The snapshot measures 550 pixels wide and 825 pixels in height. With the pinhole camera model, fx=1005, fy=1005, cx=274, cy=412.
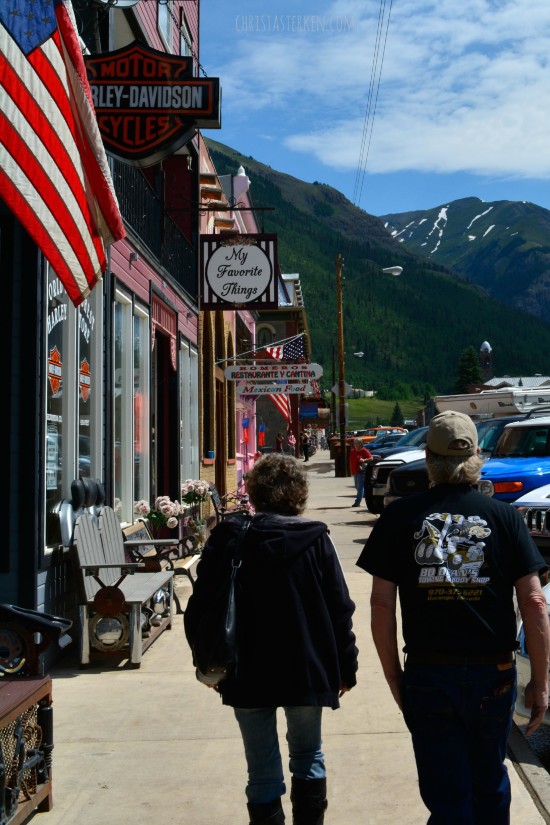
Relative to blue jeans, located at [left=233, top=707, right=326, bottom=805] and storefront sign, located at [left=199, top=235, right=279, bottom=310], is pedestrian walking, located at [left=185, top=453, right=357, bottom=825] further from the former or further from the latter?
storefront sign, located at [left=199, top=235, right=279, bottom=310]

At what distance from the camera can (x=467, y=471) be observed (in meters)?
3.43

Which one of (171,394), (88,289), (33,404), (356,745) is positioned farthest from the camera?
(171,394)

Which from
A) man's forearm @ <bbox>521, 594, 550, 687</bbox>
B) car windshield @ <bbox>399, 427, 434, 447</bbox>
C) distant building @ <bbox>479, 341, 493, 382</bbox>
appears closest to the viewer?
man's forearm @ <bbox>521, 594, 550, 687</bbox>

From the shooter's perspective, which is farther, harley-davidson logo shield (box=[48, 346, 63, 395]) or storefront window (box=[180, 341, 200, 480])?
storefront window (box=[180, 341, 200, 480])

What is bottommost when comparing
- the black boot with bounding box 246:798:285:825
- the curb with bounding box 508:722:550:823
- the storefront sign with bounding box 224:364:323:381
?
the curb with bounding box 508:722:550:823

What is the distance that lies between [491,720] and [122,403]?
780 centimetres

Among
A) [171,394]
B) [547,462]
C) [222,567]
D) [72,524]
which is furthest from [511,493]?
[222,567]

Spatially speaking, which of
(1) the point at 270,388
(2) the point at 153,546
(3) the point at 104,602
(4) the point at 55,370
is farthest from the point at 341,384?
(3) the point at 104,602

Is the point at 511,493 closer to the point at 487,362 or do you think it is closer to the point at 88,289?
the point at 88,289

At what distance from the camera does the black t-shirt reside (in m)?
3.27

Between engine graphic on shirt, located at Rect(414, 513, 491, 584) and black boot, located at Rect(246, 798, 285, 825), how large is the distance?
3.89ft

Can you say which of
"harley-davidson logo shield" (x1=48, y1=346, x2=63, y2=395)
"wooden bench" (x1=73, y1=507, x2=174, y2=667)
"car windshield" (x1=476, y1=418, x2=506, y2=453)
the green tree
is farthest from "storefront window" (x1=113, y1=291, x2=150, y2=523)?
the green tree

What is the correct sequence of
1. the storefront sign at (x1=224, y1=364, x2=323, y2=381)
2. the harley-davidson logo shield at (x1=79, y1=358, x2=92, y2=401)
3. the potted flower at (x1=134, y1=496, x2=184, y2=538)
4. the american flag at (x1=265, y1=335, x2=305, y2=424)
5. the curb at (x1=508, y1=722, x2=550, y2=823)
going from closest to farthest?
the curb at (x1=508, y1=722, x2=550, y2=823), the harley-davidson logo shield at (x1=79, y1=358, x2=92, y2=401), the potted flower at (x1=134, y1=496, x2=184, y2=538), the storefront sign at (x1=224, y1=364, x2=323, y2=381), the american flag at (x1=265, y1=335, x2=305, y2=424)

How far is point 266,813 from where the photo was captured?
3809 millimetres
